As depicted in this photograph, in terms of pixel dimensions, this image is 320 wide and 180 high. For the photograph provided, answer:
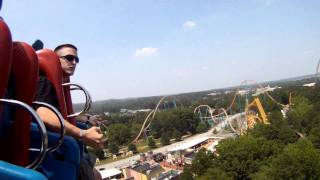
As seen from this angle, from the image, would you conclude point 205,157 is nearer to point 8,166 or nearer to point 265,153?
point 265,153

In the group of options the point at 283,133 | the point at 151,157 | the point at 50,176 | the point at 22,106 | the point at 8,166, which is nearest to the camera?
the point at 8,166

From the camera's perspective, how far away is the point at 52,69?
2098 mm

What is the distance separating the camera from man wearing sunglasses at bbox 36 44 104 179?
185 cm

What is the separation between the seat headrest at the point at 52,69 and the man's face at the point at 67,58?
14.0 inches

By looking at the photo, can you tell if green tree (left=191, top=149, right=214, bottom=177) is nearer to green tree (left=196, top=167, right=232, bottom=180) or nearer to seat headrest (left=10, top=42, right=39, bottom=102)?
green tree (left=196, top=167, right=232, bottom=180)

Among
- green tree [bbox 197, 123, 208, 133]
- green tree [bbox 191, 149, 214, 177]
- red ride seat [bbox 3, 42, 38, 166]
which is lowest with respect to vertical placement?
green tree [bbox 197, 123, 208, 133]

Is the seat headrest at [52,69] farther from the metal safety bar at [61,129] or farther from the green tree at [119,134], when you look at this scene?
the green tree at [119,134]

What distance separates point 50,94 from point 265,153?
20407 mm

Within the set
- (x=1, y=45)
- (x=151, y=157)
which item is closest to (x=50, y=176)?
(x=1, y=45)

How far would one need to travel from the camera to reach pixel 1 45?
4.54 ft

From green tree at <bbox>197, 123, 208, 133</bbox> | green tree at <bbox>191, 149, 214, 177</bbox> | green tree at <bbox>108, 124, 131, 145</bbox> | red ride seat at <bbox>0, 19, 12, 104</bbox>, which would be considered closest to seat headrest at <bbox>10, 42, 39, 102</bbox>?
red ride seat at <bbox>0, 19, 12, 104</bbox>

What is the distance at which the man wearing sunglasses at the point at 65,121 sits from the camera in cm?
185

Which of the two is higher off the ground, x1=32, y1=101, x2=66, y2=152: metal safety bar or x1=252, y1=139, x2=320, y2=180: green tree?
x1=32, y1=101, x2=66, y2=152: metal safety bar

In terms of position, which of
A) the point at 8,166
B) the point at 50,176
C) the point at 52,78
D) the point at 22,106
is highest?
the point at 52,78
